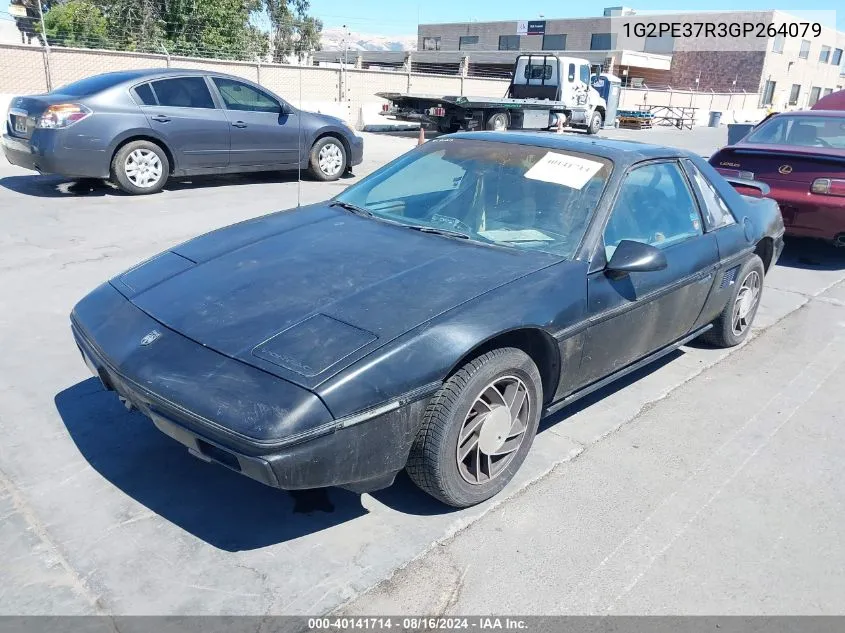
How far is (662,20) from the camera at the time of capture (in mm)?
53719

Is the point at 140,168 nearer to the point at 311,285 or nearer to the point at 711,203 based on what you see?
the point at 311,285

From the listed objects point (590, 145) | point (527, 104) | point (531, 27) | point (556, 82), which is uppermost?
point (531, 27)

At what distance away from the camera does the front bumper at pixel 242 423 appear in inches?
91.0

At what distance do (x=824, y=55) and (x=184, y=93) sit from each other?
2678 inches

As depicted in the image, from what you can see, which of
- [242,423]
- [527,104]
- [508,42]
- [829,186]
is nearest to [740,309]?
[829,186]

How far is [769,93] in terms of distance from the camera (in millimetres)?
51594

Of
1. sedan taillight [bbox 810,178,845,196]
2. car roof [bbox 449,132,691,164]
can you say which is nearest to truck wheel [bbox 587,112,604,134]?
sedan taillight [bbox 810,178,845,196]

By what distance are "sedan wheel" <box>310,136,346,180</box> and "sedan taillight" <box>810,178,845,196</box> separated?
6394 millimetres

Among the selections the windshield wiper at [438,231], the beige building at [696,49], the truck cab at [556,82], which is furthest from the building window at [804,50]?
the windshield wiper at [438,231]

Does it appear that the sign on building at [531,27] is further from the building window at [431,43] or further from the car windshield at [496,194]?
the car windshield at [496,194]

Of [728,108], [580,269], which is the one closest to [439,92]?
[580,269]

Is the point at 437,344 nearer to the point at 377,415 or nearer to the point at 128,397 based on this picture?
the point at 377,415

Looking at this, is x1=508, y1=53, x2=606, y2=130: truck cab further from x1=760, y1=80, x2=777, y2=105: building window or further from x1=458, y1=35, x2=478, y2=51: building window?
x1=458, y1=35, x2=478, y2=51: building window

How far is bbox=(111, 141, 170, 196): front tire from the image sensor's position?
27.2 ft
